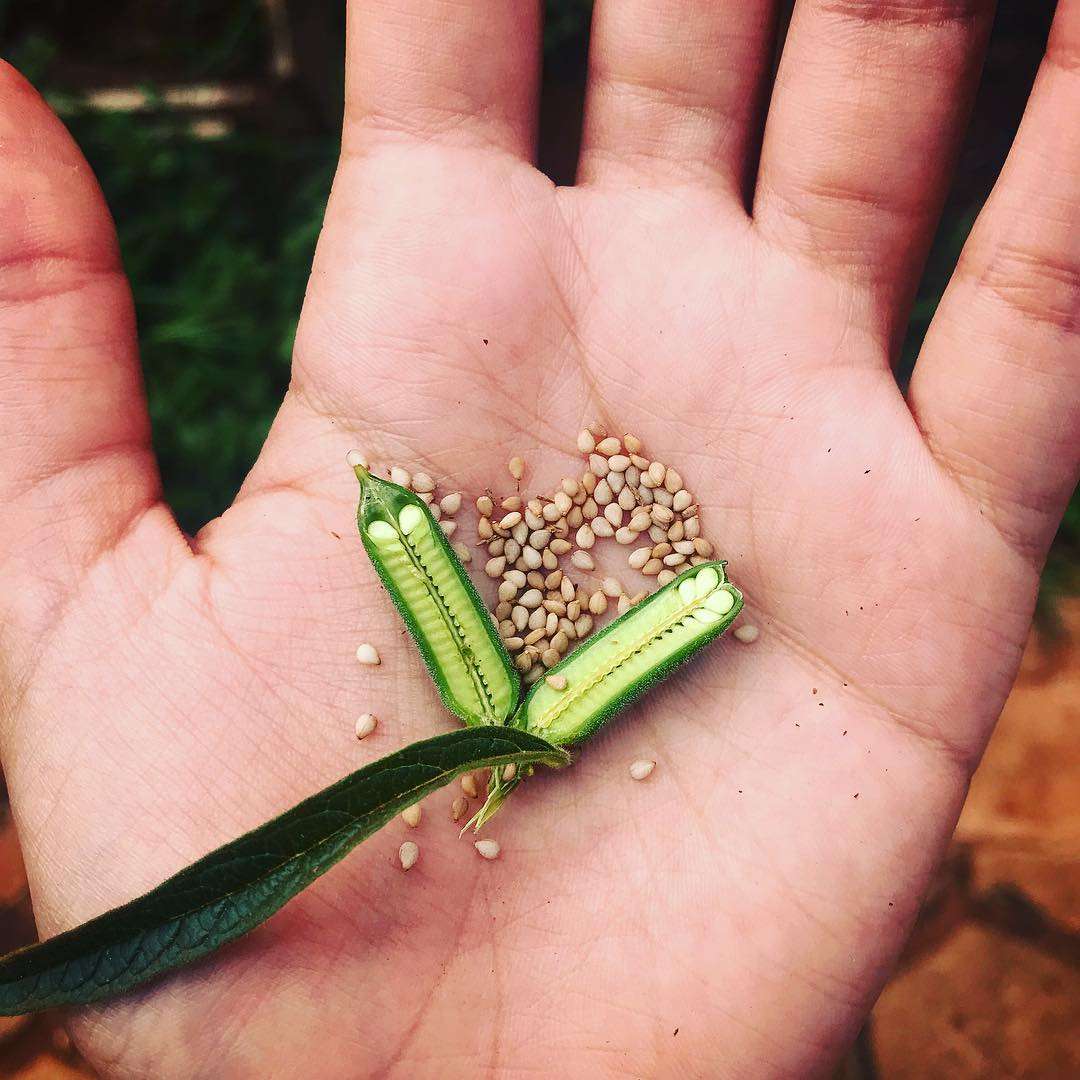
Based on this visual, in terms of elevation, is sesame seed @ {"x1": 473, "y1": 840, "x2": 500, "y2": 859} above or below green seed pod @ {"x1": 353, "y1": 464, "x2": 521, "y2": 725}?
below

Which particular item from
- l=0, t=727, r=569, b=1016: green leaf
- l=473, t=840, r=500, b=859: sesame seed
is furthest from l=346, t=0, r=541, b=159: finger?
l=473, t=840, r=500, b=859: sesame seed

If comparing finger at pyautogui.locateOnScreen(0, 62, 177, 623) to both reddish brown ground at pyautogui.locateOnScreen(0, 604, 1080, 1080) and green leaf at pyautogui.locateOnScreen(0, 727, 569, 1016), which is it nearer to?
green leaf at pyautogui.locateOnScreen(0, 727, 569, 1016)

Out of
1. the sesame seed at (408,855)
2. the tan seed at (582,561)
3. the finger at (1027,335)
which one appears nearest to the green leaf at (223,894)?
the sesame seed at (408,855)

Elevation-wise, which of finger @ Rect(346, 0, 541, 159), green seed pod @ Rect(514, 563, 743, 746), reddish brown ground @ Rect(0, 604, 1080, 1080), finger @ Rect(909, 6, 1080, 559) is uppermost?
finger @ Rect(346, 0, 541, 159)

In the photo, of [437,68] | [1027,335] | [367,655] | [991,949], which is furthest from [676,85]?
[991,949]

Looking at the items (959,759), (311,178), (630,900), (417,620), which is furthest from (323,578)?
(311,178)

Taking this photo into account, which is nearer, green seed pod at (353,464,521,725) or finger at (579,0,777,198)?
green seed pod at (353,464,521,725)

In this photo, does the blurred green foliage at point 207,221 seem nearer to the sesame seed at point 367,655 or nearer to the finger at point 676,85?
the finger at point 676,85
